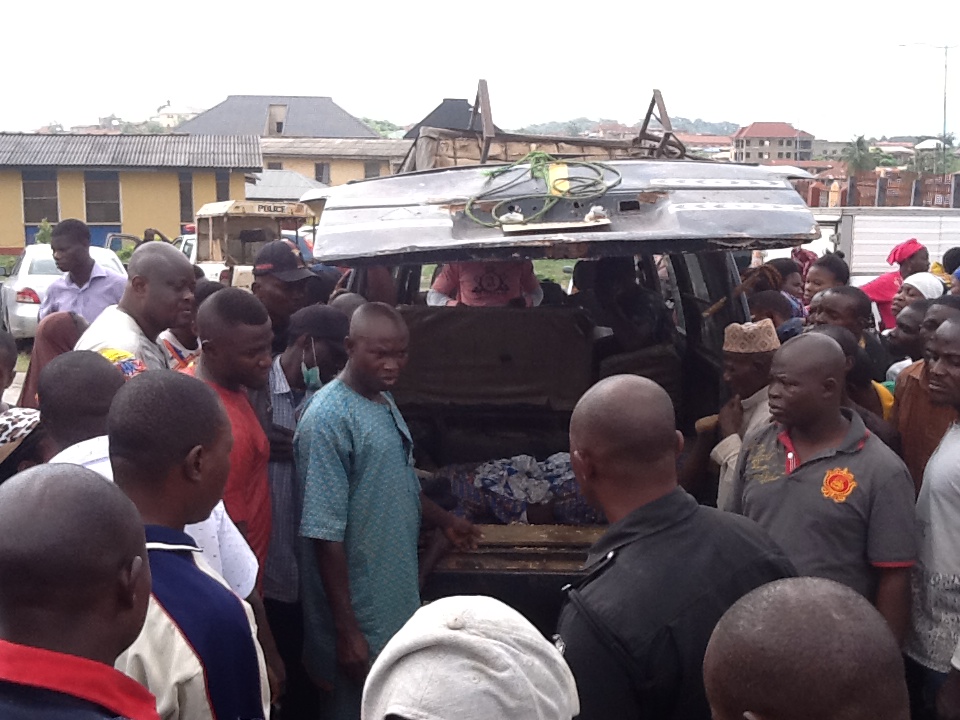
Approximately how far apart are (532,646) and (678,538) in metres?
0.77

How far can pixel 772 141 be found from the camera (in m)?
106

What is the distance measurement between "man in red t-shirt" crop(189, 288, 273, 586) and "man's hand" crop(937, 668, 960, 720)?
6.59 feet

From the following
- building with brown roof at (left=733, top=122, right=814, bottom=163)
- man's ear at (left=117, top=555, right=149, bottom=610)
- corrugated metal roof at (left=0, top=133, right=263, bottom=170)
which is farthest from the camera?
building with brown roof at (left=733, top=122, right=814, bottom=163)

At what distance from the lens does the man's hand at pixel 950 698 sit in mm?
2641

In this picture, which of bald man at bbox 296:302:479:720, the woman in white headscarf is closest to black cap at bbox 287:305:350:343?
bald man at bbox 296:302:479:720

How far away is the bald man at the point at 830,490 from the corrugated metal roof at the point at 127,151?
2930cm

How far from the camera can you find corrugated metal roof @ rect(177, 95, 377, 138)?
184ft

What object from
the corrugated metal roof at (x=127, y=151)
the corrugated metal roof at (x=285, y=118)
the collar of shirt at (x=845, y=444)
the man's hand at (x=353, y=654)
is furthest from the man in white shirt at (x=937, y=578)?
the corrugated metal roof at (x=285, y=118)

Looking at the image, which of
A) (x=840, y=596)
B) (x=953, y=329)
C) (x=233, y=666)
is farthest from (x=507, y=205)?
(x=840, y=596)

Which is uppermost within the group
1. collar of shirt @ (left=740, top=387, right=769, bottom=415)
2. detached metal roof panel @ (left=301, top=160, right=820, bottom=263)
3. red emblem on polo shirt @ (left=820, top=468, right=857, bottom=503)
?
detached metal roof panel @ (left=301, top=160, right=820, bottom=263)

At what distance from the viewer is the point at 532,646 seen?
1423 millimetres

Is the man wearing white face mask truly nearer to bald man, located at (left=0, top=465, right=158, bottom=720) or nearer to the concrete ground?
bald man, located at (left=0, top=465, right=158, bottom=720)

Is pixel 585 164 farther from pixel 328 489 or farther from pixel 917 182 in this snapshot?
pixel 917 182

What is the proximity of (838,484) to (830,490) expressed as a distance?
3 centimetres
